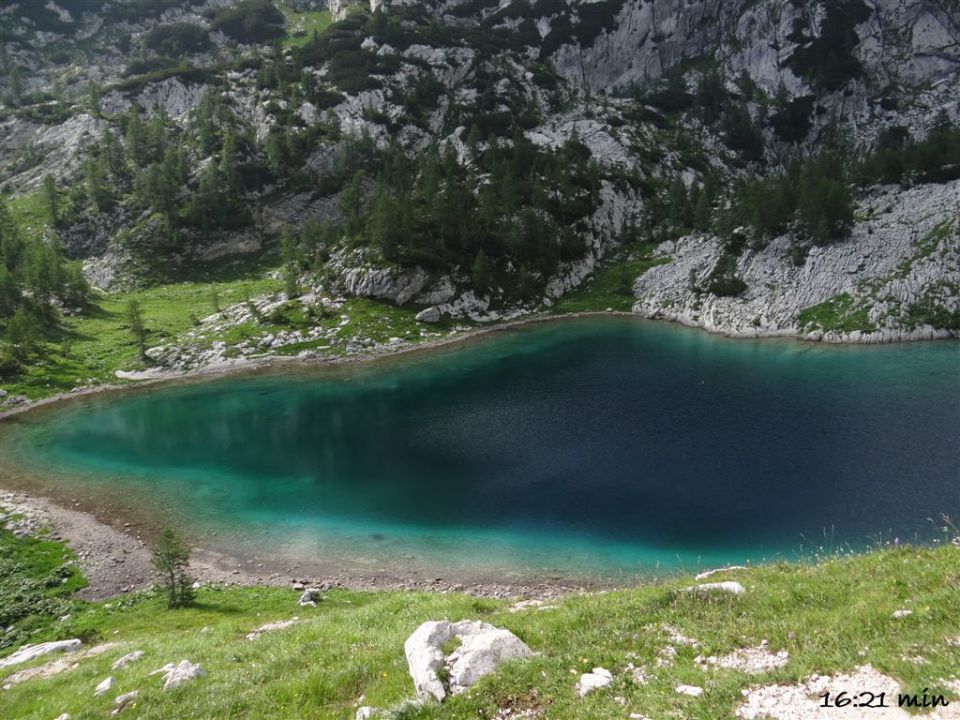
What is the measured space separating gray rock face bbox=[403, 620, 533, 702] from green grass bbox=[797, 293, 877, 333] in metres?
85.2

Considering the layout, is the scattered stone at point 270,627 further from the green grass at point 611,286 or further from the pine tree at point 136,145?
the pine tree at point 136,145

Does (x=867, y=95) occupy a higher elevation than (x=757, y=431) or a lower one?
higher

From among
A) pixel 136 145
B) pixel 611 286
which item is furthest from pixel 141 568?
pixel 136 145

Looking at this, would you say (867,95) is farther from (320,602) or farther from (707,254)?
(320,602)

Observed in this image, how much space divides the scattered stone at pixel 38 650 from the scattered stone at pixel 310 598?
33.8 ft

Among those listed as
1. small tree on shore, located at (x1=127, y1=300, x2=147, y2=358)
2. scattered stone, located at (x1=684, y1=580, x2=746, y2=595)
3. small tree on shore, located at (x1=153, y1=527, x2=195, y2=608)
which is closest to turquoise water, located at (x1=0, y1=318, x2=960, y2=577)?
small tree on shore, located at (x1=153, y1=527, x2=195, y2=608)

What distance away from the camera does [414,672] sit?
12.6 meters

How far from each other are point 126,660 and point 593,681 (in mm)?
18803

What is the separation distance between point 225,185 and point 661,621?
167m

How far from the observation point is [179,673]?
16.6 metres

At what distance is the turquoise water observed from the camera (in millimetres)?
36031

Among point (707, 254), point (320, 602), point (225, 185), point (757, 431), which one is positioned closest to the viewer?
point (320, 602)

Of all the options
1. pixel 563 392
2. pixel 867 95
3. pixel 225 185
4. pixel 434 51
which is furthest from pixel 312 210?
pixel 867 95

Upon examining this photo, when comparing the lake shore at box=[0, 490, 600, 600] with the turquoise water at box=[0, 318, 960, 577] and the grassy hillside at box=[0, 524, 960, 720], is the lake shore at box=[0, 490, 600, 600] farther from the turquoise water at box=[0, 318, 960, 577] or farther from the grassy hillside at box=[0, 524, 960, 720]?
the grassy hillside at box=[0, 524, 960, 720]
